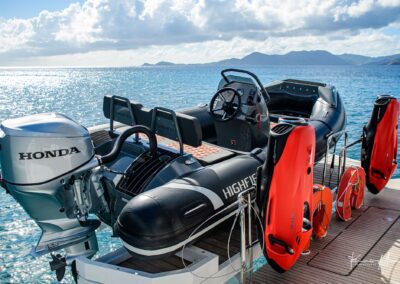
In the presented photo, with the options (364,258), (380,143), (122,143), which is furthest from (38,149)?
(380,143)

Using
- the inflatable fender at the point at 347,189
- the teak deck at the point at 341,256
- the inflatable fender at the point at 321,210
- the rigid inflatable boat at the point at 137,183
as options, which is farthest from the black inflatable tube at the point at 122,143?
the inflatable fender at the point at 347,189

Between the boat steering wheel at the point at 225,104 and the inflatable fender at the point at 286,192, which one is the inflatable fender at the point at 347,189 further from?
the boat steering wheel at the point at 225,104

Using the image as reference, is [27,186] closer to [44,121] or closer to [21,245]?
[44,121]

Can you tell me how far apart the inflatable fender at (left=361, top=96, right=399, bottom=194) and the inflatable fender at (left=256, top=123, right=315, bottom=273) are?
5.20 feet

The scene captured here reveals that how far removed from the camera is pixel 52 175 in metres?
2.56

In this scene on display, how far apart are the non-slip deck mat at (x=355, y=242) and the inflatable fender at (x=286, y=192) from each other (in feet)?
1.33

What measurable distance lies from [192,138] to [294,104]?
11.4ft

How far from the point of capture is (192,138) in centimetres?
312

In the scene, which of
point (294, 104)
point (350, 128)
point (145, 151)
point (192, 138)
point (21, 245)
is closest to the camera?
point (192, 138)

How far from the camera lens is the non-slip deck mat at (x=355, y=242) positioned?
2969 millimetres

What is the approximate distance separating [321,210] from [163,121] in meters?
1.36

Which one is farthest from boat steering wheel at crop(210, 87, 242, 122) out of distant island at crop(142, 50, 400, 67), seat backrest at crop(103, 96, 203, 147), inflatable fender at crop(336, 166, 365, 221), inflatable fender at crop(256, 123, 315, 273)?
distant island at crop(142, 50, 400, 67)

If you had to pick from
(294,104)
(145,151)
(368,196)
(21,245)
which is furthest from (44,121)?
(294,104)

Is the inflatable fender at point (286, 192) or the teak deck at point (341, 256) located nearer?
the inflatable fender at point (286, 192)
